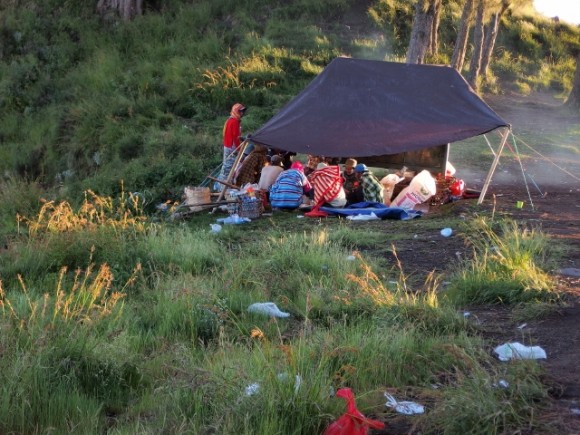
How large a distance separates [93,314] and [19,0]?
22076mm

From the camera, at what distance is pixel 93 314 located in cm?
550

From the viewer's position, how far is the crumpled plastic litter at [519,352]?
4.93 m

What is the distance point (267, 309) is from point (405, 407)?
2.13 metres

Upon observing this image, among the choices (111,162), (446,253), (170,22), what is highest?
(170,22)

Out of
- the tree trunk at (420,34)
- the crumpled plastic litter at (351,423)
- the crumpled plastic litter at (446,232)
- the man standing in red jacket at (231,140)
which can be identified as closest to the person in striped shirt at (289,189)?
the man standing in red jacket at (231,140)

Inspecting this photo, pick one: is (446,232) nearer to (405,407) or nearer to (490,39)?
(405,407)

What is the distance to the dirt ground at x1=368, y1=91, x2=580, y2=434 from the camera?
14.5 ft

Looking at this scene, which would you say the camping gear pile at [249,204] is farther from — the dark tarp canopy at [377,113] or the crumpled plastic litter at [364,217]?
the crumpled plastic litter at [364,217]

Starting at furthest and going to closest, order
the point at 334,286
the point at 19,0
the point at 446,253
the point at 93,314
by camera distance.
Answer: the point at 19,0, the point at 446,253, the point at 334,286, the point at 93,314

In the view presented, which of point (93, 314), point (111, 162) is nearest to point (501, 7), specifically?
point (111, 162)

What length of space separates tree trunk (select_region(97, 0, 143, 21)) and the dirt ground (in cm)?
1222

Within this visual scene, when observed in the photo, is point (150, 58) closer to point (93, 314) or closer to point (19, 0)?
point (19, 0)

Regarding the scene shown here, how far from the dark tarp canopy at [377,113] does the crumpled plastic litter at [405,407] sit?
23.9 ft

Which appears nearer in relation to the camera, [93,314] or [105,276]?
[93,314]
